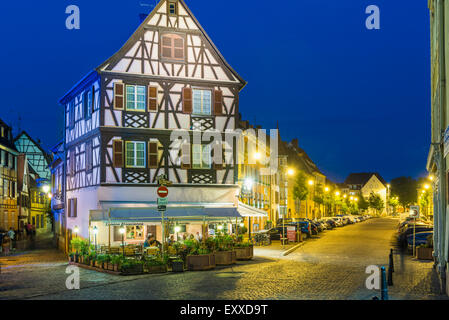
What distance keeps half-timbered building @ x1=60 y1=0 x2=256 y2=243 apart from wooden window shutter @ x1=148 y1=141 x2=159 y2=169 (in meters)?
0.04

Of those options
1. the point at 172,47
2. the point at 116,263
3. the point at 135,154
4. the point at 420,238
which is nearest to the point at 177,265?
the point at 116,263

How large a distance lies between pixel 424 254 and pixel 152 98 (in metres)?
16.5

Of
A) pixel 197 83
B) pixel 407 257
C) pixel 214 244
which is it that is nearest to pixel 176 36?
pixel 197 83

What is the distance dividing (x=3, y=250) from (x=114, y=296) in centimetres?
2200

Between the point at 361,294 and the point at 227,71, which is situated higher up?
the point at 227,71

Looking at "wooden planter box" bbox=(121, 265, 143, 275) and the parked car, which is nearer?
"wooden planter box" bbox=(121, 265, 143, 275)

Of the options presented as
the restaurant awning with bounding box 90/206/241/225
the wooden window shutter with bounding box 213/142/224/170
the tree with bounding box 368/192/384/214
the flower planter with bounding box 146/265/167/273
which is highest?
the wooden window shutter with bounding box 213/142/224/170

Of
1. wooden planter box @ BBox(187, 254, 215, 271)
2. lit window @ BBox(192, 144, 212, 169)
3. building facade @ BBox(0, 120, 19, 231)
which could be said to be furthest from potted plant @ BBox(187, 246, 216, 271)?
building facade @ BBox(0, 120, 19, 231)

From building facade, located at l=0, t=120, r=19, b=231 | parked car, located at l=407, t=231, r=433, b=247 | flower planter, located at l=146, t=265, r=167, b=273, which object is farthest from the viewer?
building facade, located at l=0, t=120, r=19, b=231

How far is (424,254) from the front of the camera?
2548cm

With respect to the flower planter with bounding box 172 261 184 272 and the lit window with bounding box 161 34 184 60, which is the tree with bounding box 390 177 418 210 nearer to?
the lit window with bounding box 161 34 184 60

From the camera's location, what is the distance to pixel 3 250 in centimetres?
3366

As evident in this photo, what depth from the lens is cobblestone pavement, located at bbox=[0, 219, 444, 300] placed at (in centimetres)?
1475
